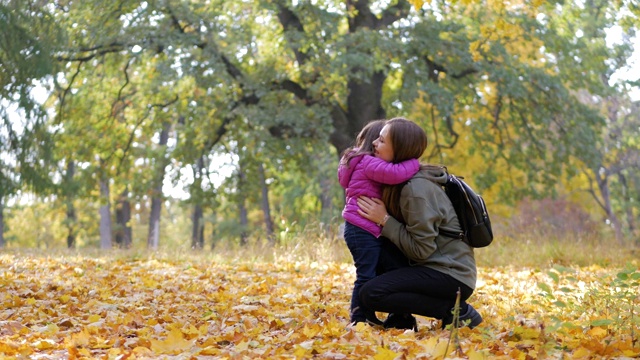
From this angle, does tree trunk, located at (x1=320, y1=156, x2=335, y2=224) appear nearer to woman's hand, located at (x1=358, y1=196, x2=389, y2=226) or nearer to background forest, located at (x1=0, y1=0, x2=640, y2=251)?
background forest, located at (x1=0, y1=0, x2=640, y2=251)

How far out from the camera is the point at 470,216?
16.0 feet

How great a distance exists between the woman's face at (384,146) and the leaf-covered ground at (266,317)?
1.04 metres

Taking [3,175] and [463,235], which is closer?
[463,235]

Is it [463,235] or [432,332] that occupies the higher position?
[463,235]

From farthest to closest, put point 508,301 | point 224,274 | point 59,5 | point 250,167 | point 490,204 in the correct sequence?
point 490,204
point 250,167
point 59,5
point 224,274
point 508,301

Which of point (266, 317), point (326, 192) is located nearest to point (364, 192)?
point (266, 317)

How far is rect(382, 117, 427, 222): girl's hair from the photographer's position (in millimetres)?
4891

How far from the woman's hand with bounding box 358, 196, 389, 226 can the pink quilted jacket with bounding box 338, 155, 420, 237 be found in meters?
0.04

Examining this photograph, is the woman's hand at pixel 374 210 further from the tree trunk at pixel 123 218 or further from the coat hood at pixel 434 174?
the tree trunk at pixel 123 218

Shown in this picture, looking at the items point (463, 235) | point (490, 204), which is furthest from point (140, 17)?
point (490, 204)

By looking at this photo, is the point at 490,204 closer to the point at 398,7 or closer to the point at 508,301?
the point at 398,7

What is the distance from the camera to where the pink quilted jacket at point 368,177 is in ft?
15.9

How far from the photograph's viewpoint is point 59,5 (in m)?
14.4

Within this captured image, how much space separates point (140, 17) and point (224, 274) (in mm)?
7381
